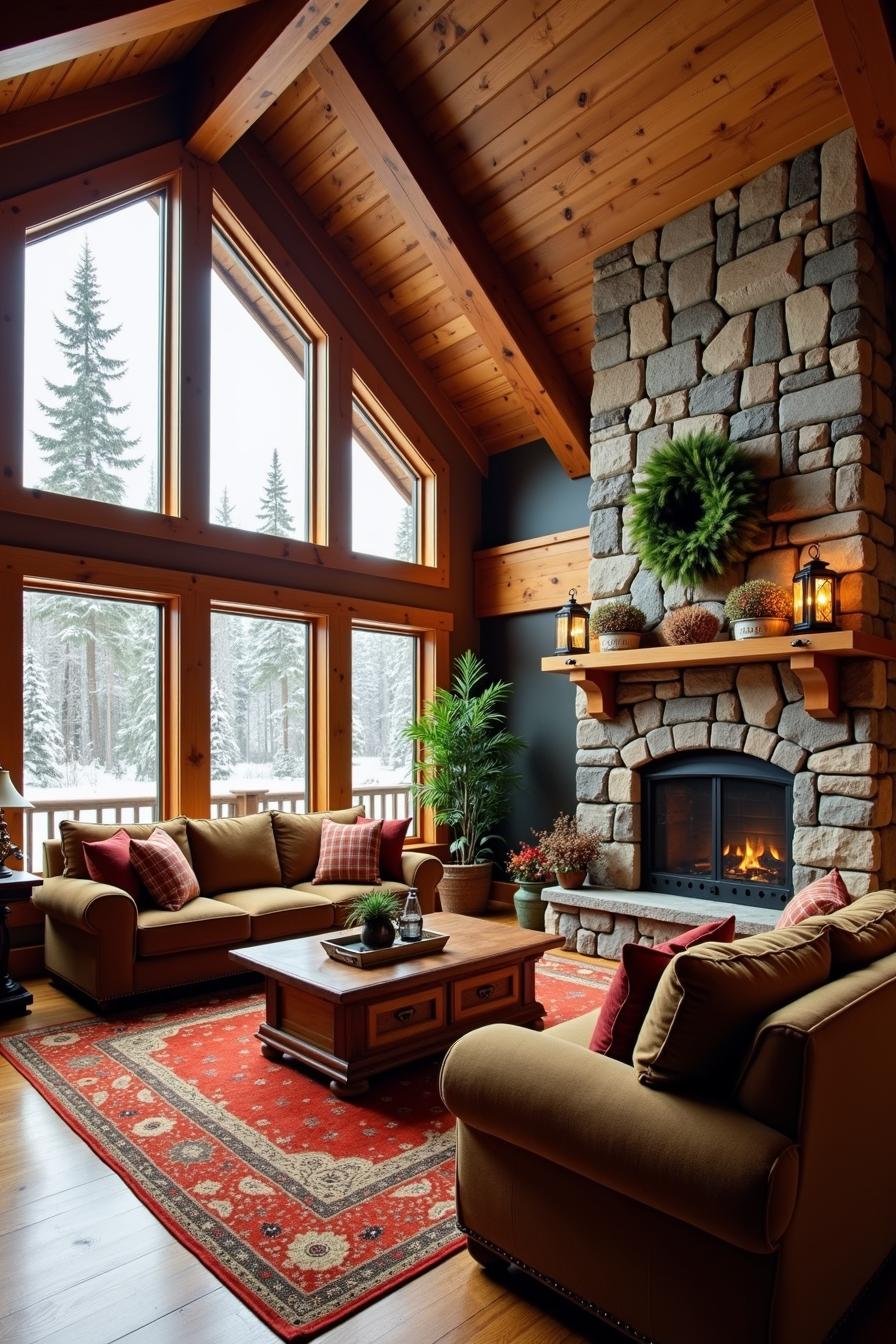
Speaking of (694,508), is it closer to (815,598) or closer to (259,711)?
(815,598)

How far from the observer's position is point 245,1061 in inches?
143

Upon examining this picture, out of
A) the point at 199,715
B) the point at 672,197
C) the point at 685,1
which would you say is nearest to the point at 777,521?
the point at 672,197

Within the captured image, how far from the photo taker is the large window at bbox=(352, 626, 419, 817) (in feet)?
22.0

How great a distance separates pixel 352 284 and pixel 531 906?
4627mm

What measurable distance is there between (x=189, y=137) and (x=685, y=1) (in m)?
2.98

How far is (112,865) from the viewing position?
4426 mm

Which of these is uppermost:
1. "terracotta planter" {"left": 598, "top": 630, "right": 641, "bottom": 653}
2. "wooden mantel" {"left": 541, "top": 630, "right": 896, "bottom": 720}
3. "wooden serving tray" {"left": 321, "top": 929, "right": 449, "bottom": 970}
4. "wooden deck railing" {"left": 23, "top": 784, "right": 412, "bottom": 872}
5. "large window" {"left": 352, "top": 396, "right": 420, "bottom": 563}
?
"large window" {"left": 352, "top": 396, "right": 420, "bottom": 563}

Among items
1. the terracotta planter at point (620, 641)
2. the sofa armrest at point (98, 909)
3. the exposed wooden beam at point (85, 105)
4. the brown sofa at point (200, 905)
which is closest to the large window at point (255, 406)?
the exposed wooden beam at point (85, 105)

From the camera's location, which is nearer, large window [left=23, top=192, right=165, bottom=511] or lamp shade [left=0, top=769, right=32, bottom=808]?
lamp shade [left=0, top=769, right=32, bottom=808]

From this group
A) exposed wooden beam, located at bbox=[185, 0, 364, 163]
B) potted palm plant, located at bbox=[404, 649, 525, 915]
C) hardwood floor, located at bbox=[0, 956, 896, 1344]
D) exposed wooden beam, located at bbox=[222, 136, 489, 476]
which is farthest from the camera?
potted palm plant, located at bbox=[404, 649, 525, 915]

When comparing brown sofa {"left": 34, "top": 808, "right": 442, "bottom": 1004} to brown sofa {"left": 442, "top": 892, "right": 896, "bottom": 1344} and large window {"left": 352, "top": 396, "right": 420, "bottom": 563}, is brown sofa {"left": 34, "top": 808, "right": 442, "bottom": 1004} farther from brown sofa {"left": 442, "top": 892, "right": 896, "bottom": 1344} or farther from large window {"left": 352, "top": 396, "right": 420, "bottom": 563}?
brown sofa {"left": 442, "top": 892, "right": 896, "bottom": 1344}

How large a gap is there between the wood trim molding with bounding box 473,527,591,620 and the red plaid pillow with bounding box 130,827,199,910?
3319mm

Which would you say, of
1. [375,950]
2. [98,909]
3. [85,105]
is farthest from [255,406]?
[375,950]

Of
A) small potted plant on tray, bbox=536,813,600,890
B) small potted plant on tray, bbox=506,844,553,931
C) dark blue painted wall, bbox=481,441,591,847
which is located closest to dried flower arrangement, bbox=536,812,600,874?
small potted plant on tray, bbox=536,813,600,890
